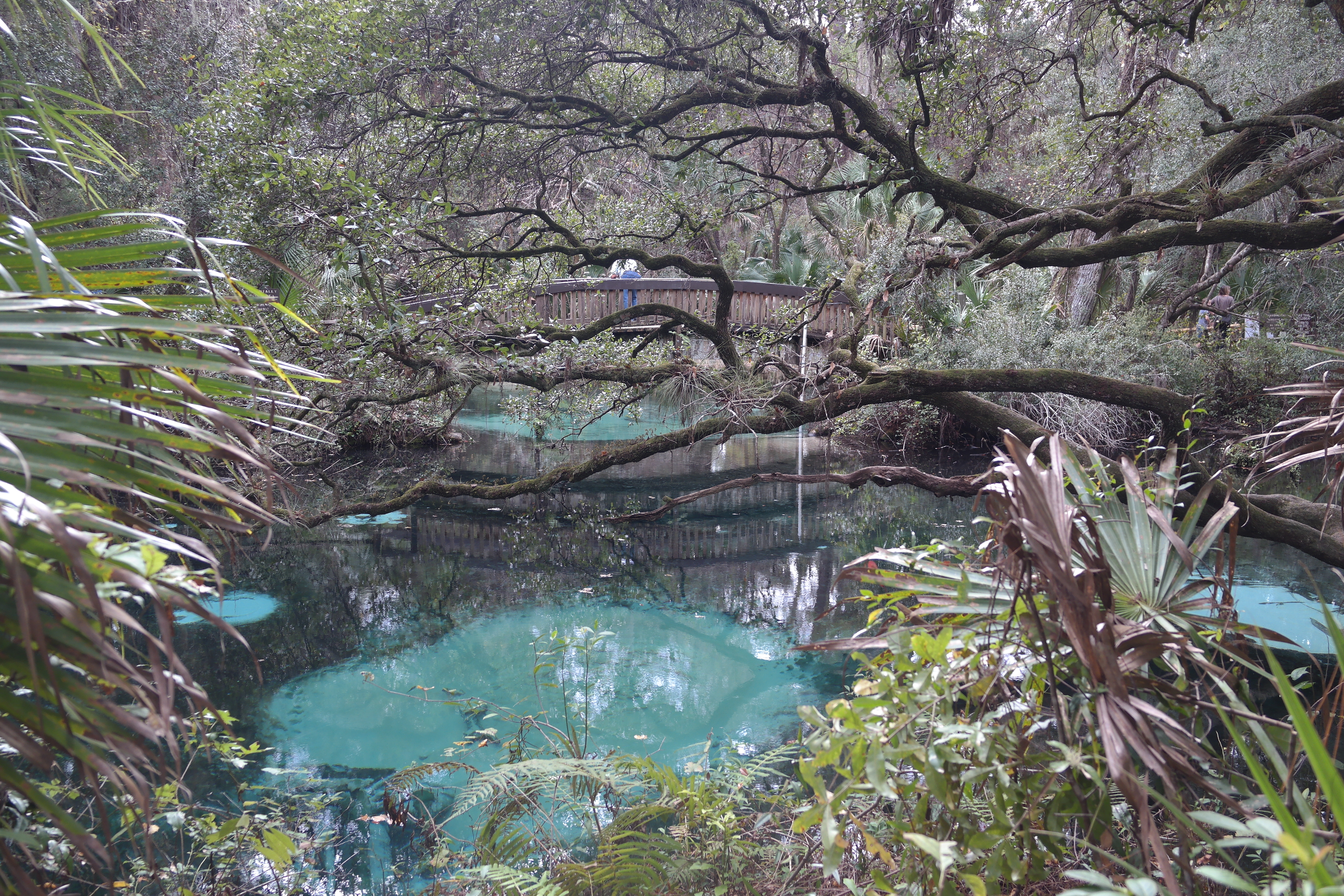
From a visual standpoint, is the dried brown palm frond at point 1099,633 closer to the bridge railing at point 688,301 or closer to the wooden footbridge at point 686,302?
the wooden footbridge at point 686,302

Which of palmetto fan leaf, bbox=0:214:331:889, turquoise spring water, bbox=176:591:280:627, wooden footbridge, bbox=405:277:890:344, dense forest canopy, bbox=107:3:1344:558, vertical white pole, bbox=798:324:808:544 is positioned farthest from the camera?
wooden footbridge, bbox=405:277:890:344

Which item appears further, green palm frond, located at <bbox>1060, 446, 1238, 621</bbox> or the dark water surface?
the dark water surface

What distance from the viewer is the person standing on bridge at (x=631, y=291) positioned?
12.6 m

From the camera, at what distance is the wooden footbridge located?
457 inches

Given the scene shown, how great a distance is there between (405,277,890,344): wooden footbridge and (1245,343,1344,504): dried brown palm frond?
7332 millimetres

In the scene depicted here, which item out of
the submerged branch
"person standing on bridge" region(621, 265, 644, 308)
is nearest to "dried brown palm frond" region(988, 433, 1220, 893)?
the submerged branch

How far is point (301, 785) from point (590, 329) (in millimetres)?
4573

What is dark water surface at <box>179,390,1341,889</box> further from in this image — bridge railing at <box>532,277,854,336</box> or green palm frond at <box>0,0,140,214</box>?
bridge railing at <box>532,277,854,336</box>

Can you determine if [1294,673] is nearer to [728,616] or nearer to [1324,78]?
[728,616]

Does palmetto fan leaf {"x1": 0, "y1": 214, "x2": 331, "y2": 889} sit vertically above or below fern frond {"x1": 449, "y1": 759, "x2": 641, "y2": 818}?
above

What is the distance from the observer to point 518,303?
805 centimetres

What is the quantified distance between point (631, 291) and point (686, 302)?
1365mm

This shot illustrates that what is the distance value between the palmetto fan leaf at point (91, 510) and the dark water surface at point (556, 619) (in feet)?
3.96

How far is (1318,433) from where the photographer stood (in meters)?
2.72
